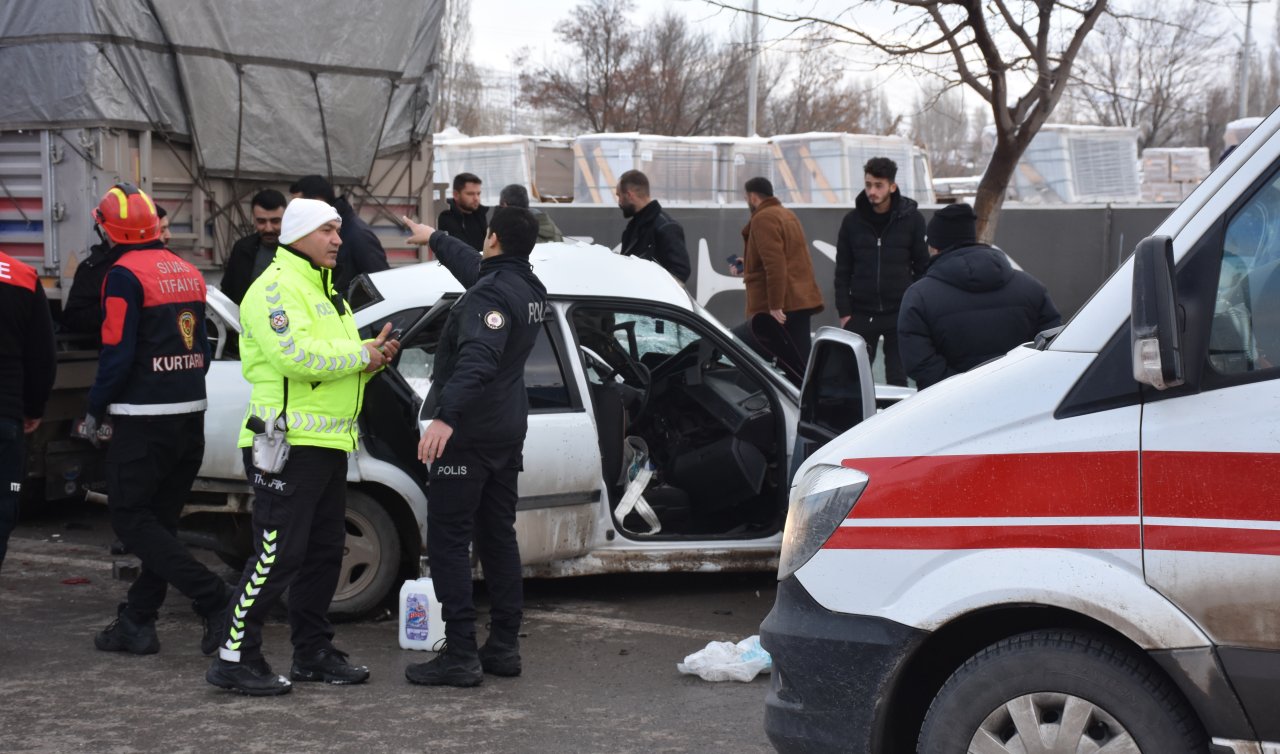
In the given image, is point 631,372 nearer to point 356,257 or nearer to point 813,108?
point 356,257

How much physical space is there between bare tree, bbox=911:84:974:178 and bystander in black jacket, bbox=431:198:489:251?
11.6ft

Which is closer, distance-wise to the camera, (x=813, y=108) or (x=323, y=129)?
(x=323, y=129)

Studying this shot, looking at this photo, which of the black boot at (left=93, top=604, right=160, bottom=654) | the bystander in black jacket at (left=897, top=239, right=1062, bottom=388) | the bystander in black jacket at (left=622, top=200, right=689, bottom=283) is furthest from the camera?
the bystander in black jacket at (left=622, top=200, right=689, bottom=283)

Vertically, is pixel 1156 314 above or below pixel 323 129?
below

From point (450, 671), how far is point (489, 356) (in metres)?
1.19

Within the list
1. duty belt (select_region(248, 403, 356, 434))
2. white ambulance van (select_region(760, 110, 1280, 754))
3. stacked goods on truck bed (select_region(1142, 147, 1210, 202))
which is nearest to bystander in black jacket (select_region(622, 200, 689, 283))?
duty belt (select_region(248, 403, 356, 434))

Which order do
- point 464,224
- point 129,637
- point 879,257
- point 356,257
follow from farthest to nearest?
point 464,224
point 879,257
point 356,257
point 129,637

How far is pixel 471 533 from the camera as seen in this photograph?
5.23 meters

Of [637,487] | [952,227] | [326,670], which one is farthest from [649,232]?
[326,670]

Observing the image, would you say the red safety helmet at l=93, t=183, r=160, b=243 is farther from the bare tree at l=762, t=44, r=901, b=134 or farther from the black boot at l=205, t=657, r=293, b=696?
the bare tree at l=762, t=44, r=901, b=134

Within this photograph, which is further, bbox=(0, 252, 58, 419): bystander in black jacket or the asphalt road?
bbox=(0, 252, 58, 419): bystander in black jacket

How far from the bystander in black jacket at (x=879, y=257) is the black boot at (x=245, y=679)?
15.6 ft

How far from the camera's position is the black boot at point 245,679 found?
4941 mm

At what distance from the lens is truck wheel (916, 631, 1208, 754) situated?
10.2 feet
